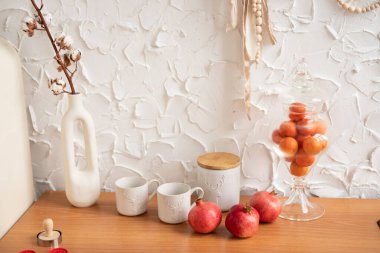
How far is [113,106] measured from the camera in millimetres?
1143

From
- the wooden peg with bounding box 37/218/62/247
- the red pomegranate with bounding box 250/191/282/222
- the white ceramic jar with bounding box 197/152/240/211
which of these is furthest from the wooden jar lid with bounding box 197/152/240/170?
the wooden peg with bounding box 37/218/62/247

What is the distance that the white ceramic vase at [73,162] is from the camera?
41.6 inches

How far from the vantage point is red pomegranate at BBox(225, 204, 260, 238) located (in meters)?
0.93

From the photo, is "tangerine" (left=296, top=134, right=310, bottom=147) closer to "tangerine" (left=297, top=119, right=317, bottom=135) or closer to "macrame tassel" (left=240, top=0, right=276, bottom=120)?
"tangerine" (left=297, top=119, right=317, bottom=135)

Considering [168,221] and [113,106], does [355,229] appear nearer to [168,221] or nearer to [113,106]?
[168,221]

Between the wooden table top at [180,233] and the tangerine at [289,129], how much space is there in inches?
7.9

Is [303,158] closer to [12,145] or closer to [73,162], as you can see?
[73,162]

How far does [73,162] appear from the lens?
1083 millimetres

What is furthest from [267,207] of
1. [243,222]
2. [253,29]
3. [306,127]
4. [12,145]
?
[12,145]

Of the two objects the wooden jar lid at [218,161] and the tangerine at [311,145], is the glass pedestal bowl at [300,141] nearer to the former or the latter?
the tangerine at [311,145]

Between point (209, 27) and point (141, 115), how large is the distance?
0.28m

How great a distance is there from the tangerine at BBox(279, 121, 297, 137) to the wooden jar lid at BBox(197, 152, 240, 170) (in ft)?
0.44

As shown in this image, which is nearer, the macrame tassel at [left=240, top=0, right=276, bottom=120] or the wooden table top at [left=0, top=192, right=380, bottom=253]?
the wooden table top at [left=0, top=192, right=380, bottom=253]

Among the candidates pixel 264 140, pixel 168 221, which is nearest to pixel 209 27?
pixel 264 140
